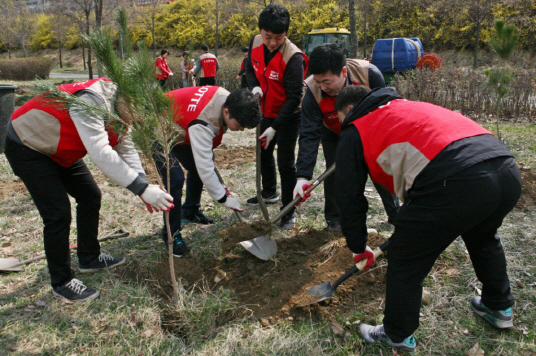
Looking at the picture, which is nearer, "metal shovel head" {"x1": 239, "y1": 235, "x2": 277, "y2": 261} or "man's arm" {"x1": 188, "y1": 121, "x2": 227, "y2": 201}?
"man's arm" {"x1": 188, "y1": 121, "x2": 227, "y2": 201}

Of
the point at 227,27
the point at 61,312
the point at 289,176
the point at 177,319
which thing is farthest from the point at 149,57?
the point at 227,27

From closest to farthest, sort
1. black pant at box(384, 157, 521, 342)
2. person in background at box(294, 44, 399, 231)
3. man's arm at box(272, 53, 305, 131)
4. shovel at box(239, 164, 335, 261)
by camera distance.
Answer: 1. black pant at box(384, 157, 521, 342)
2. person in background at box(294, 44, 399, 231)
3. shovel at box(239, 164, 335, 261)
4. man's arm at box(272, 53, 305, 131)

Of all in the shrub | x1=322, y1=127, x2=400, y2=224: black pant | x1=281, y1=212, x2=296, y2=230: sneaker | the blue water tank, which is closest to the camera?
x1=322, y1=127, x2=400, y2=224: black pant

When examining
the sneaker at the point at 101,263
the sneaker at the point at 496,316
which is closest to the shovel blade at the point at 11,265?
the sneaker at the point at 101,263

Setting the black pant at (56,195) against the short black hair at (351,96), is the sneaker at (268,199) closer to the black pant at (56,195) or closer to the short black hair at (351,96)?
the black pant at (56,195)

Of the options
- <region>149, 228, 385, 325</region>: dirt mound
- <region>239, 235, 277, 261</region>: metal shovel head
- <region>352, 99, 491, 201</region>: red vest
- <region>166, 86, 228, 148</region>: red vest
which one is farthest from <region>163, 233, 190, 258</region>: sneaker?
<region>352, 99, 491, 201</region>: red vest

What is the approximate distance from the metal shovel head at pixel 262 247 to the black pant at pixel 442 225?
1228 mm

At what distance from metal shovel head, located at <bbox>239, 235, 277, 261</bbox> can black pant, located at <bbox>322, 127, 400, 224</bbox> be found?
0.72 m

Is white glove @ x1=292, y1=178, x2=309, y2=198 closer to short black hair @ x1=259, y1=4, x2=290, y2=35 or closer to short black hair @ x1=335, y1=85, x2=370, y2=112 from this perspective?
short black hair @ x1=335, y1=85, x2=370, y2=112

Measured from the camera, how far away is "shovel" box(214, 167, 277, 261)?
2.90 m

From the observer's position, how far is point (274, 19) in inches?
127

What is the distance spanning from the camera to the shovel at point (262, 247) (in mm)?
2904

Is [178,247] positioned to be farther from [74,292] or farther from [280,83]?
[280,83]

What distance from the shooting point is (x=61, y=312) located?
2.45 meters
